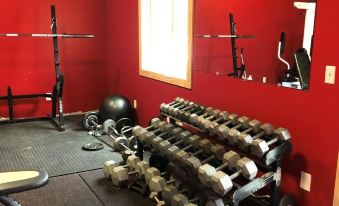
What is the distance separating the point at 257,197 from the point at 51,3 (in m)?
3.52

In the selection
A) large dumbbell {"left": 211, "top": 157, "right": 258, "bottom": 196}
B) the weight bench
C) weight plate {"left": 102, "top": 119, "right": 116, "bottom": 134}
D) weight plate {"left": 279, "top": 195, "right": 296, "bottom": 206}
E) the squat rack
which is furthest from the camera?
the squat rack

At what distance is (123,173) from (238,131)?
97 cm

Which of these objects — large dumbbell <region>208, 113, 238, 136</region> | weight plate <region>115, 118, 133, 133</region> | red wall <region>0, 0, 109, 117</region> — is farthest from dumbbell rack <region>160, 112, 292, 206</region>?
red wall <region>0, 0, 109, 117</region>

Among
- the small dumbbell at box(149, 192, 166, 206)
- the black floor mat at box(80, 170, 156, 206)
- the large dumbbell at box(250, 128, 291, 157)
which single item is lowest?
the black floor mat at box(80, 170, 156, 206)

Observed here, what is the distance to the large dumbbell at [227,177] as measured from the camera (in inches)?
72.3

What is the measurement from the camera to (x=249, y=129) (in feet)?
7.19

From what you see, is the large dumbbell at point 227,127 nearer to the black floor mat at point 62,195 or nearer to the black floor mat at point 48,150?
the black floor mat at point 62,195

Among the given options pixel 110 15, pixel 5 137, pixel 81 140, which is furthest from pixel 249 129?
pixel 110 15

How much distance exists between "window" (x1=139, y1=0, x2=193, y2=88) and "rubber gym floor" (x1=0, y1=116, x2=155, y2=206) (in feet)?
3.12

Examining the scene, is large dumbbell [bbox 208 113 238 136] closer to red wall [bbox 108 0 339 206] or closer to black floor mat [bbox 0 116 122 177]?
red wall [bbox 108 0 339 206]

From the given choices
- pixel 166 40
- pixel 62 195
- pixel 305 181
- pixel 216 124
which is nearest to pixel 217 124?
pixel 216 124

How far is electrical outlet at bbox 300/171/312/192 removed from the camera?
6.88 feet

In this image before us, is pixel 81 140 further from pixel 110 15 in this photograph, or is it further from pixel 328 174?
pixel 328 174

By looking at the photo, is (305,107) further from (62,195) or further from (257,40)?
(62,195)
